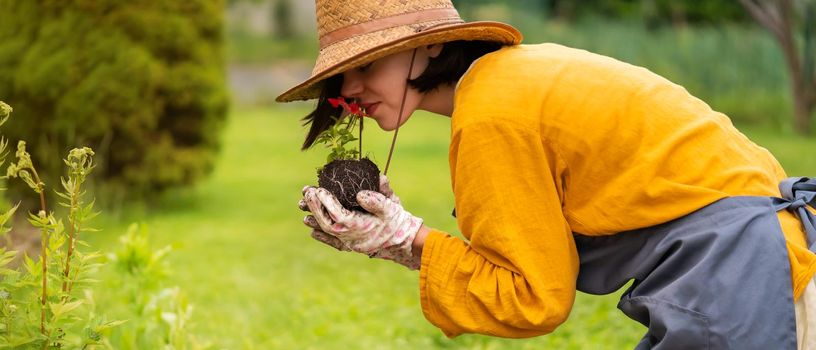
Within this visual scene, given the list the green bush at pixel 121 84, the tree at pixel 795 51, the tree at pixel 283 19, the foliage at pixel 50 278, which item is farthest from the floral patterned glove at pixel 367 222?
the tree at pixel 283 19

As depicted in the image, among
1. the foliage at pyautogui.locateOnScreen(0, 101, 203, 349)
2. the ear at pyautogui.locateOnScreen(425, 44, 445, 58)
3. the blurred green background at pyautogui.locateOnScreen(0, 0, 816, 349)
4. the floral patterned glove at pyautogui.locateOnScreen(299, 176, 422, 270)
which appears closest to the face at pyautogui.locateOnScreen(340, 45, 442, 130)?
the ear at pyautogui.locateOnScreen(425, 44, 445, 58)

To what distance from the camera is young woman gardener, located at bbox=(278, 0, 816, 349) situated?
7.20 feet

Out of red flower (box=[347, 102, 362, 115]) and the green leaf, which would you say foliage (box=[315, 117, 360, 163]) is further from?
the green leaf

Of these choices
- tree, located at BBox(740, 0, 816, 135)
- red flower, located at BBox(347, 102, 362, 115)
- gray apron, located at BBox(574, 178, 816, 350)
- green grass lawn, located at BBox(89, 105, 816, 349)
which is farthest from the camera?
tree, located at BBox(740, 0, 816, 135)

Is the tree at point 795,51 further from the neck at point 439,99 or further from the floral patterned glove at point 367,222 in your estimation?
the floral patterned glove at point 367,222

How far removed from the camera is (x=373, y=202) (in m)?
2.32

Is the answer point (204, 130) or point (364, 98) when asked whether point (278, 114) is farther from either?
point (364, 98)

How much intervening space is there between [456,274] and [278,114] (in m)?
12.4

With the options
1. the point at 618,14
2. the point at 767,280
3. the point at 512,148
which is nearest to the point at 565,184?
the point at 512,148

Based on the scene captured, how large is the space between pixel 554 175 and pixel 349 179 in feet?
1.53

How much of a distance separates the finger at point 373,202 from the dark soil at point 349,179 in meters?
0.05

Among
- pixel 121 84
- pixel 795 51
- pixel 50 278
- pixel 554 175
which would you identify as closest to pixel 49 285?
pixel 50 278

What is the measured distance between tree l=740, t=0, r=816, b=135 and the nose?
873 cm

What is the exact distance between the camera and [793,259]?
2.21 metres
